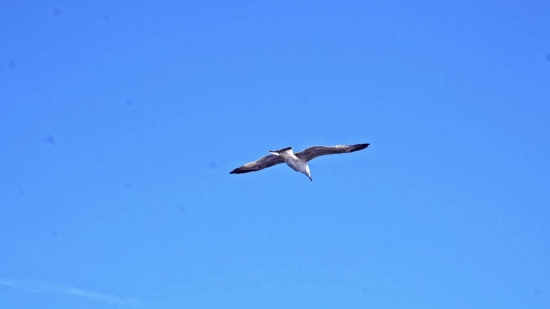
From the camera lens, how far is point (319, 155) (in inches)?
2514

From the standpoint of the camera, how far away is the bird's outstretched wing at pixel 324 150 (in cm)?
6231

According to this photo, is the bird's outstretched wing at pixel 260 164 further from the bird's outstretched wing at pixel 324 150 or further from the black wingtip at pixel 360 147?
the black wingtip at pixel 360 147

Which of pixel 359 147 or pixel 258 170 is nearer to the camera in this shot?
pixel 359 147

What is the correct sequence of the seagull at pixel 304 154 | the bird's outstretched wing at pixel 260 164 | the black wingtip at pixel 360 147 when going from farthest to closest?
the bird's outstretched wing at pixel 260 164, the seagull at pixel 304 154, the black wingtip at pixel 360 147

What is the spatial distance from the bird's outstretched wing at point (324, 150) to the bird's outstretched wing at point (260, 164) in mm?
2563

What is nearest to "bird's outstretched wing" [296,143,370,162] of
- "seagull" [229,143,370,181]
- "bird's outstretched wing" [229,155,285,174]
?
"seagull" [229,143,370,181]

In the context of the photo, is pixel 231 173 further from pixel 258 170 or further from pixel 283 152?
pixel 283 152

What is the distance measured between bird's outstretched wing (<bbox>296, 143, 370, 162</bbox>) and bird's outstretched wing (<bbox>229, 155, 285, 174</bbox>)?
2563 millimetres

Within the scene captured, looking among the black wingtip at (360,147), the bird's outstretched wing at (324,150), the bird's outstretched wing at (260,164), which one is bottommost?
the black wingtip at (360,147)

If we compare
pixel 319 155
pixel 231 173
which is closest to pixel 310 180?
pixel 319 155

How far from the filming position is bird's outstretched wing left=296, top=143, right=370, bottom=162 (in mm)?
62312

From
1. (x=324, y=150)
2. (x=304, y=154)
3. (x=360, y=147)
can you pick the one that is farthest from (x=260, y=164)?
(x=360, y=147)

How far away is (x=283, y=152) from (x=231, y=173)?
6.51 m

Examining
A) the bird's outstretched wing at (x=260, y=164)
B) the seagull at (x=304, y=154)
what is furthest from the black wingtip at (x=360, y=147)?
the bird's outstretched wing at (x=260, y=164)
